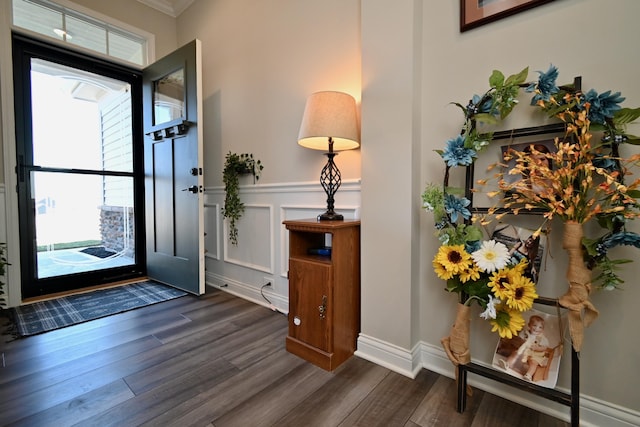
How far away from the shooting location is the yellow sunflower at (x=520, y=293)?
93 centimetres

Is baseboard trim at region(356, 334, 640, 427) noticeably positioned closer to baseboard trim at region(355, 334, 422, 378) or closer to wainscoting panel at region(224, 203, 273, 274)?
baseboard trim at region(355, 334, 422, 378)

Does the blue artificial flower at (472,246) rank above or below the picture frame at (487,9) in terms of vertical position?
below

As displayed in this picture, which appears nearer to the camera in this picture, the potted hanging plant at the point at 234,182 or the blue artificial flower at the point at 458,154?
the blue artificial flower at the point at 458,154

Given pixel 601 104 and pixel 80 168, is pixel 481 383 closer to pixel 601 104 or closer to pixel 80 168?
pixel 601 104

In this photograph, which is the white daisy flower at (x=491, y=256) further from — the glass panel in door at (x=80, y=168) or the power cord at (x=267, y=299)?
the glass panel in door at (x=80, y=168)

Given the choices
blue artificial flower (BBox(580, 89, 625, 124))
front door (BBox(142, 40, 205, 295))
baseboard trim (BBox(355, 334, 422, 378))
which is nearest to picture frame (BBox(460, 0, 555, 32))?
blue artificial flower (BBox(580, 89, 625, 124))

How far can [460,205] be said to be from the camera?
1085 mm

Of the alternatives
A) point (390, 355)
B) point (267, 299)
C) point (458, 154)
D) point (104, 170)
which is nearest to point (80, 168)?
point (104, 170)

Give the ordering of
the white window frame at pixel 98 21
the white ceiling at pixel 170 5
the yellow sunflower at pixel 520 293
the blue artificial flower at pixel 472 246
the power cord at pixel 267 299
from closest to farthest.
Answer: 1. the yellow sunflower at pixel 520 293
2. the blue artificial flower at pixel 472 246
3. the power cord at pixel 267 299
4. the white window frame at pixel 98 21
5. the white ceiling at pixel 170 5

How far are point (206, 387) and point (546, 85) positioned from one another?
1775 mm

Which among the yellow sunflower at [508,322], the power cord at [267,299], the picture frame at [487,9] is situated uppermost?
the picture frame at [487,9]

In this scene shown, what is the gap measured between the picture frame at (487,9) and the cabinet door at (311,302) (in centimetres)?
127

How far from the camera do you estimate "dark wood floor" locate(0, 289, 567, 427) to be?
1.07 meters

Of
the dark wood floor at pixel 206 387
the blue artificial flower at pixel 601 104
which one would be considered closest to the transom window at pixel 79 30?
the dark wood floor at pixel 206 387
